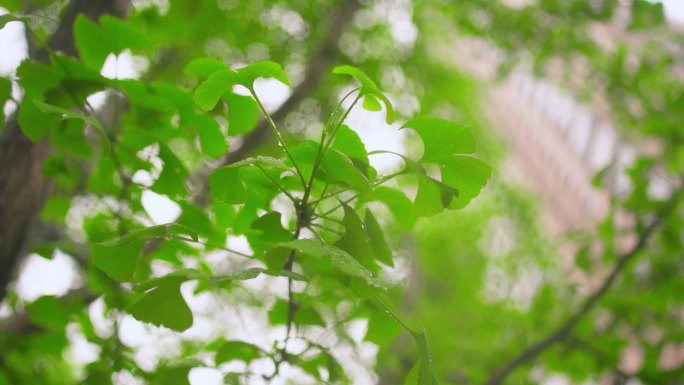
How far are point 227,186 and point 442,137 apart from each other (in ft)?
0.58

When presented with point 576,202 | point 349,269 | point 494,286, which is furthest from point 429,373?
point 576,202

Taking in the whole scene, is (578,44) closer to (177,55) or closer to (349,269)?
(177,55)

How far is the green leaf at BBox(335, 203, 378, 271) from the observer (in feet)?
1.61

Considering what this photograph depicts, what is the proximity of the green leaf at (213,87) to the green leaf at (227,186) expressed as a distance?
52 millimetres

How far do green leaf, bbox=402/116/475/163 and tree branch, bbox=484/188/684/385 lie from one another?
3.71 feet

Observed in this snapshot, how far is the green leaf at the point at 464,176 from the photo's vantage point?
0.50 m

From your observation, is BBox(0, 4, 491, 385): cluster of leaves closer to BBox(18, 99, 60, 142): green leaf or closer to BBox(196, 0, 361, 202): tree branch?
BBox(18, 99, 60, 142): green leaf

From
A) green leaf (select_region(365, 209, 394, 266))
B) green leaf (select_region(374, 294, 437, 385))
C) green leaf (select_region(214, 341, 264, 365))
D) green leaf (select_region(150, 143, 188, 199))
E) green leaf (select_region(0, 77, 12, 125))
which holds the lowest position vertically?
green leaf (select_region(214, 341, 264, 365))

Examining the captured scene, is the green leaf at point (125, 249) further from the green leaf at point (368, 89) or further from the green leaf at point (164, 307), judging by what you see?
the green leaf at point (368, 89)

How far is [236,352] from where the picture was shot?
2.01 feet

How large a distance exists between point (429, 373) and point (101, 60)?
0.50 m

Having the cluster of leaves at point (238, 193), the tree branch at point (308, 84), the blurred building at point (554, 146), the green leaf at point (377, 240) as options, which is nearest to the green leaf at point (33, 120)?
the cluster of leaves at point (238, 193)

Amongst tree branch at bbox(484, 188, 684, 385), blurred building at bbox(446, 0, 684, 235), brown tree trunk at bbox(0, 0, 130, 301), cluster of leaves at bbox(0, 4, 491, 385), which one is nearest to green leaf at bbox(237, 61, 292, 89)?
cluster of leaves at bbox(0, 4, 491, 385)

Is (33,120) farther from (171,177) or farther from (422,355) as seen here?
(422,355)
